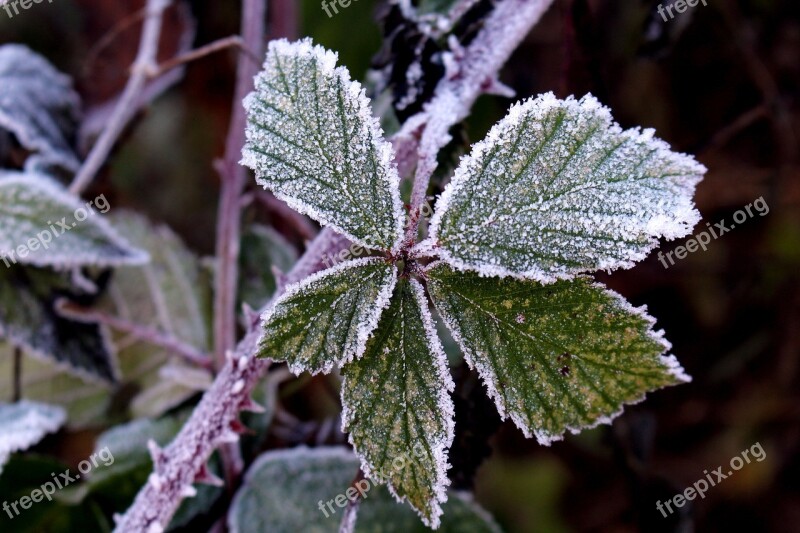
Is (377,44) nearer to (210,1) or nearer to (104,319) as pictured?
(210,1)

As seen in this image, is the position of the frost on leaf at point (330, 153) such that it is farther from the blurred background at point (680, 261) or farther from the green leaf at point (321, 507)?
the blurred background at point (680, 261)

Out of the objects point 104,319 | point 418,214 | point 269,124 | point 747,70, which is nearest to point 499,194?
point 418,214

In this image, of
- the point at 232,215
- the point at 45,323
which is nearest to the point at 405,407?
the point at 232,215

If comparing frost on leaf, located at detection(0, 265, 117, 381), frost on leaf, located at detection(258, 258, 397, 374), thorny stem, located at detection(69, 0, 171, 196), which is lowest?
frost on leaf, located at detection(258, 258, 397, 374)

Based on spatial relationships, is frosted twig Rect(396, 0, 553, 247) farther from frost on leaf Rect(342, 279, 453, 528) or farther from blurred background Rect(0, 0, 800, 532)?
blurred background Rect(0, 0, 800, 532)

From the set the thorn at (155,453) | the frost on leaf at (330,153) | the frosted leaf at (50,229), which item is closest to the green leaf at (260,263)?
the frosted leaf at (50,229)

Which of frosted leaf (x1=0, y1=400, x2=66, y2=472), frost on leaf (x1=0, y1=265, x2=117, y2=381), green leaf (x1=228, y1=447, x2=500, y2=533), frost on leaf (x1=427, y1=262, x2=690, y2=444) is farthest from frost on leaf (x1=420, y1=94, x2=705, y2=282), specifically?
frost on leaf (x1=0, y1=265, x2=117, y2=381)
